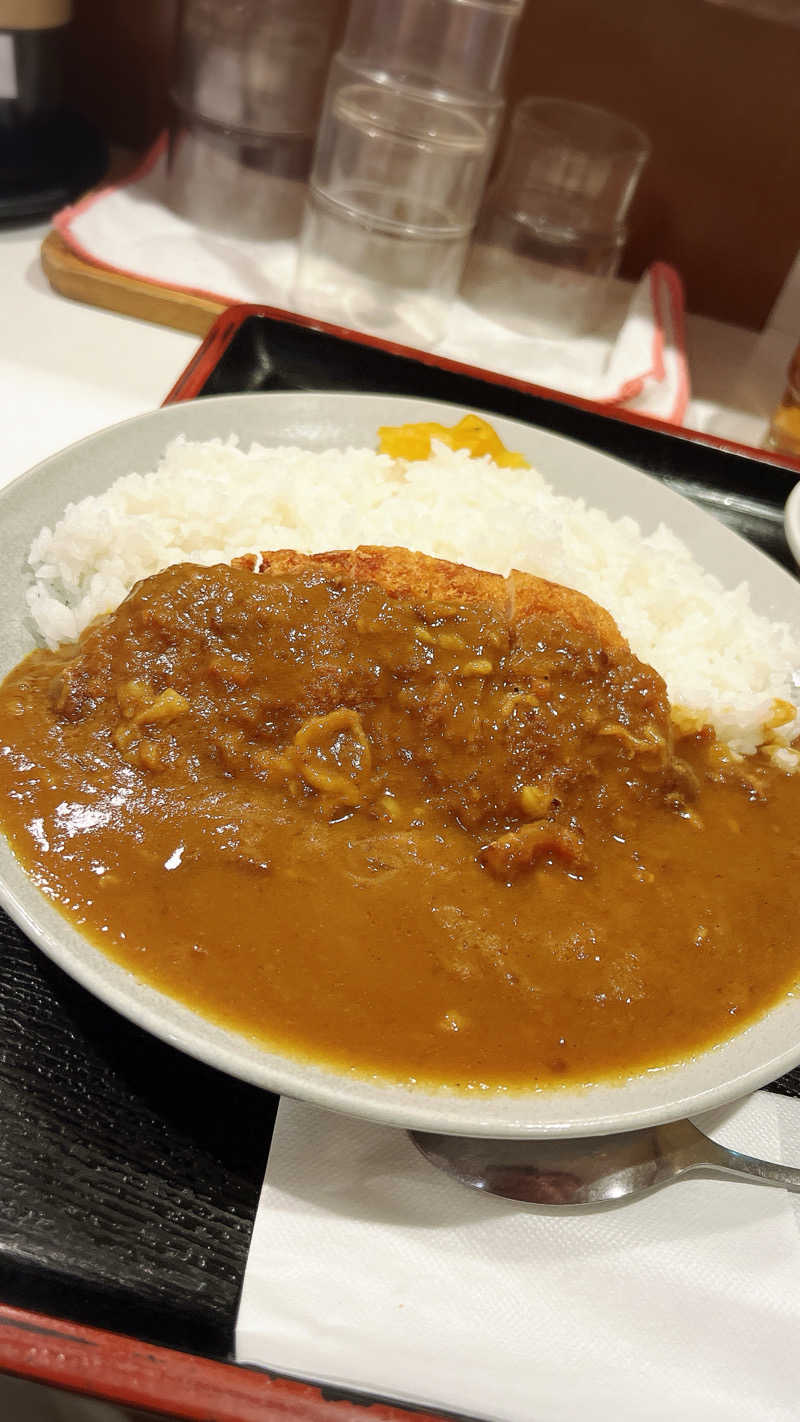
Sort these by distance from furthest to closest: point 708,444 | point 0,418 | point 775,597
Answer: point 708,444
point 0,418
point 775,597

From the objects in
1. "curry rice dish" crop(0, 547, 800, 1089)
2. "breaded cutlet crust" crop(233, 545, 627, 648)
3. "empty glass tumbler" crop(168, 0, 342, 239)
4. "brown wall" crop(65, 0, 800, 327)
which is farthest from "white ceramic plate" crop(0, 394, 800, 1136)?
"brown wall" crop(65, 0, 800, 327)

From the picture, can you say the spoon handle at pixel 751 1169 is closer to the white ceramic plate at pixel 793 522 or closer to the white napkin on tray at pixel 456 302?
the white ceramic plate at pixel 793 522

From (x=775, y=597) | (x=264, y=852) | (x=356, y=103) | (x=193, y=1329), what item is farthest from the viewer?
(x=356, y=103)

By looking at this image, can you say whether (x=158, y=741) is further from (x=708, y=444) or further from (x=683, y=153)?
(x=683, y=153)

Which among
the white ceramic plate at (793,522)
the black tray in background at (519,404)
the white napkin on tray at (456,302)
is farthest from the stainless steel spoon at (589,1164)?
the white napkin on tray at (456,302)

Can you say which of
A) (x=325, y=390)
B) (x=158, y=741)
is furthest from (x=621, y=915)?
(x=325, y=390)

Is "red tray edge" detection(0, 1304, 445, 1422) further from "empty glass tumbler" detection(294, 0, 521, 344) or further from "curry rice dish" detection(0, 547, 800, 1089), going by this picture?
"empty glass tumbler" detection(294, 0, 521, 344)

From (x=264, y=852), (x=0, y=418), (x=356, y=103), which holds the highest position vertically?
(x=356, y=103)
